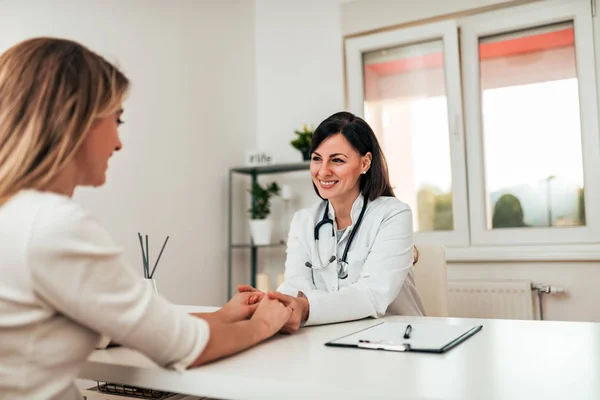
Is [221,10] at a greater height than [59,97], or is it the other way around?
[221,10]

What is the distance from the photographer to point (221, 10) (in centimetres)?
356

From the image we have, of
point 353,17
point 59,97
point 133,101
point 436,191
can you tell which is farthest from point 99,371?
point 353,17

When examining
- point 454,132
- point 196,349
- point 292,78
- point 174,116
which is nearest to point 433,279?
point 196,349

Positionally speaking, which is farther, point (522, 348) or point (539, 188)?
point (539, 188)

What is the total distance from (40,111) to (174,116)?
2388 mm

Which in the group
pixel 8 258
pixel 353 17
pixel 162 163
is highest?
pixel 353 17

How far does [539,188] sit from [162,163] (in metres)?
2.09

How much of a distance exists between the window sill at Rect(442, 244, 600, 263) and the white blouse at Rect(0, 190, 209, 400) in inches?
99.7

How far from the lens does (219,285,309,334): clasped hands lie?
1182 millimetres

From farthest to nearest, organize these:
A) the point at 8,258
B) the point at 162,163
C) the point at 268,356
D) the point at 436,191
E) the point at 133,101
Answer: the point at 436,191, the point at 162,163, the point at 133,101, the point at 268,356, the point at 8,258

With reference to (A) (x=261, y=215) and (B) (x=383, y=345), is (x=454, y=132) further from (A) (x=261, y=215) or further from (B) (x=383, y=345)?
(B) (x=383, y=345)

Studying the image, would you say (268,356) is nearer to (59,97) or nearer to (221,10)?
(59,97)

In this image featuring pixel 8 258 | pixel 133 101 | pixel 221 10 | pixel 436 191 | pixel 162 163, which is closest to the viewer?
pixel 8 258

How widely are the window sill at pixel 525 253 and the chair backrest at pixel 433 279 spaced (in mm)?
1158
